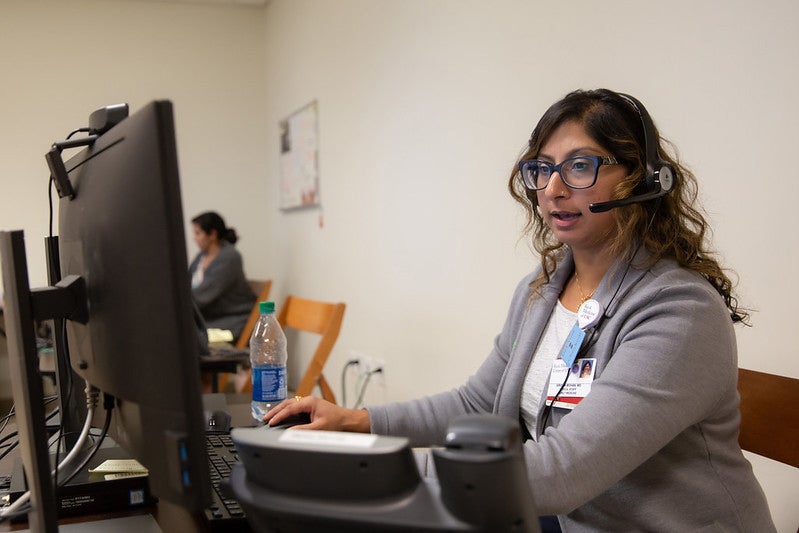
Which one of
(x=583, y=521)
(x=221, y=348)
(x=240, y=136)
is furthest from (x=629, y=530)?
(x=240, y=136)

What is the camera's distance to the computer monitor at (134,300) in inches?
24.8

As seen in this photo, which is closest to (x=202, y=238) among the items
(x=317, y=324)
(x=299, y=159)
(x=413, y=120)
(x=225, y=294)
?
(x=225, y=294)

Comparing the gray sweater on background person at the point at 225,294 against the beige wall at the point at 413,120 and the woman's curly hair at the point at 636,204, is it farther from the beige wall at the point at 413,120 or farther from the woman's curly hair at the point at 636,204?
the woman's curly hair at the point at 636,204

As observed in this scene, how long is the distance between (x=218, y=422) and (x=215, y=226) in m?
3.59

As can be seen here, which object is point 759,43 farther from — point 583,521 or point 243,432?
point 243,432

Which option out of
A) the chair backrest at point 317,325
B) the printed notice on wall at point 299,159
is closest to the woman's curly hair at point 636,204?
the chair backrest at point 317,325

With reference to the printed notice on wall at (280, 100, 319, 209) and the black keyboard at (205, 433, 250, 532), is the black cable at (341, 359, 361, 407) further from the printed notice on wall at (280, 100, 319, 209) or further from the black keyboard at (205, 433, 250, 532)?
the black keyboard at (205, 433, 250, 532)

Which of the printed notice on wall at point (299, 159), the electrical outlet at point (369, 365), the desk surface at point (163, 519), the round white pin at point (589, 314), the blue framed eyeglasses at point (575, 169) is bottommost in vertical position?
the electrical outlet at point (369, 365)

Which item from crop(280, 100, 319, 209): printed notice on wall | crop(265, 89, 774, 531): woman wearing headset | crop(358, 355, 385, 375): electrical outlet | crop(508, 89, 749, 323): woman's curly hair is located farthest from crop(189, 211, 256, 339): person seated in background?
crop(508, 89, 749, 323): woman's curly hair

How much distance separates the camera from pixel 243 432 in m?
0.66

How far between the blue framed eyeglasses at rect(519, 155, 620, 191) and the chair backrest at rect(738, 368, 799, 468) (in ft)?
1.54

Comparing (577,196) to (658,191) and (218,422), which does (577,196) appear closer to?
(658,191)

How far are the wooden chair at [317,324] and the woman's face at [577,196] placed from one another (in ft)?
5.63

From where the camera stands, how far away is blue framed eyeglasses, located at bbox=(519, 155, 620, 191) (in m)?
1.22
